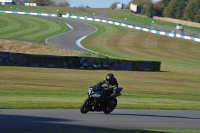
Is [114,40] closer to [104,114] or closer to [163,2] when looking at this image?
[104,114]

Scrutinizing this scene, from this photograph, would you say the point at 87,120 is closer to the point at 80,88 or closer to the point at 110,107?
the point at 110,107

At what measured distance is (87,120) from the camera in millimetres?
14859

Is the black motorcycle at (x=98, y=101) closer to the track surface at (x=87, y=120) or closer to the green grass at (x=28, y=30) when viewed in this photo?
the track surface at (x=87, y=120)

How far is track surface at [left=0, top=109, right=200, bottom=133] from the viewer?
44.1 ft

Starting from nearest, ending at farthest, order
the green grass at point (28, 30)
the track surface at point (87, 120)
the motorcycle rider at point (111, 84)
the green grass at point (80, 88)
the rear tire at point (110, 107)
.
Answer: the track surface at point (87, 120)
the motorcycle rider at point (111, 84)
the rear tire at point (110, 107)
the green grass at point (80, 88)
the green grass at point (28, 30)

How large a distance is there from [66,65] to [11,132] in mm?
19988

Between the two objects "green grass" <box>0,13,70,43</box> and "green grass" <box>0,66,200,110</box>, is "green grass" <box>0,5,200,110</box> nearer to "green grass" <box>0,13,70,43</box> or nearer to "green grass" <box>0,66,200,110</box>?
"green grass" <box>0,66,200,110</box>

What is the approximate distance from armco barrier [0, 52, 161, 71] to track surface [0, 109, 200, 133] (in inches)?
533

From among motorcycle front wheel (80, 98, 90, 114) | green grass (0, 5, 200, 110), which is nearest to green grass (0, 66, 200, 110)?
green grass (0, 5, 200, 110)

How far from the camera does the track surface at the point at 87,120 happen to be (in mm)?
13430

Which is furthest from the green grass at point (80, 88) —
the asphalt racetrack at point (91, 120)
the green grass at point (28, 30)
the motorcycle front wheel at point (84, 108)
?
the green grass at point (28, 30)

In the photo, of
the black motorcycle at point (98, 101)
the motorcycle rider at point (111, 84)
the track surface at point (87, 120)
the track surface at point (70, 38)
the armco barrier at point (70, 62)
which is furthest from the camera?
the track surface at point (70, 38)

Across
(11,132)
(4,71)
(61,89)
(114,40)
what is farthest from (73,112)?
(114,40)

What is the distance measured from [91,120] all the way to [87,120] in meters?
0.12
